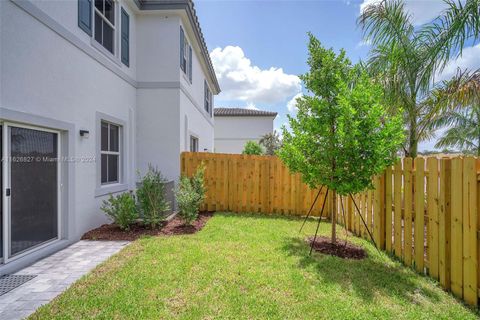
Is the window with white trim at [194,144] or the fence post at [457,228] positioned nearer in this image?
the fence post at [457,228]

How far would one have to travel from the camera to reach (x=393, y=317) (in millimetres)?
2859

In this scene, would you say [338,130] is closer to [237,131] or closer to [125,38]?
[125,38]

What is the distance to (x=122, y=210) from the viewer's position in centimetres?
599

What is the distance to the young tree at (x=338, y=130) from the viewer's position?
14.1 ft

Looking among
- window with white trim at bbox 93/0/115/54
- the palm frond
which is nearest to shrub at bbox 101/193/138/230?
window with white trim at bbox 93/0/115/54

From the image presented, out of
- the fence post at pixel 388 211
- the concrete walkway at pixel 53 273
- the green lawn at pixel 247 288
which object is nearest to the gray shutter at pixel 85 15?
the concrete walkway at pixel 53 273

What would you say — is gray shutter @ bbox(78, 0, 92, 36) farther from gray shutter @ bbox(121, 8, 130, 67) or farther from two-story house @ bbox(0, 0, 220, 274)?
gray shutter @ bbox(121, 8, 130, 67)

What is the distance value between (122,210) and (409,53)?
7.25 metres

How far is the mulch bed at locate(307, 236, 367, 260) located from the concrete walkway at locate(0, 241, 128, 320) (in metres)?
3.92

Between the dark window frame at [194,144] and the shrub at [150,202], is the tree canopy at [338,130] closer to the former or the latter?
the shrub at [150,202]

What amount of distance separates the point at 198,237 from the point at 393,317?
384cm

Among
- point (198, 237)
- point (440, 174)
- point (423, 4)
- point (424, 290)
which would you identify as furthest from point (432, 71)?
point (198, 237)

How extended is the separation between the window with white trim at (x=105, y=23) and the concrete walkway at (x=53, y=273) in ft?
15.9

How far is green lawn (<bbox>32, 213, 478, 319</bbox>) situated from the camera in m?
2.92
